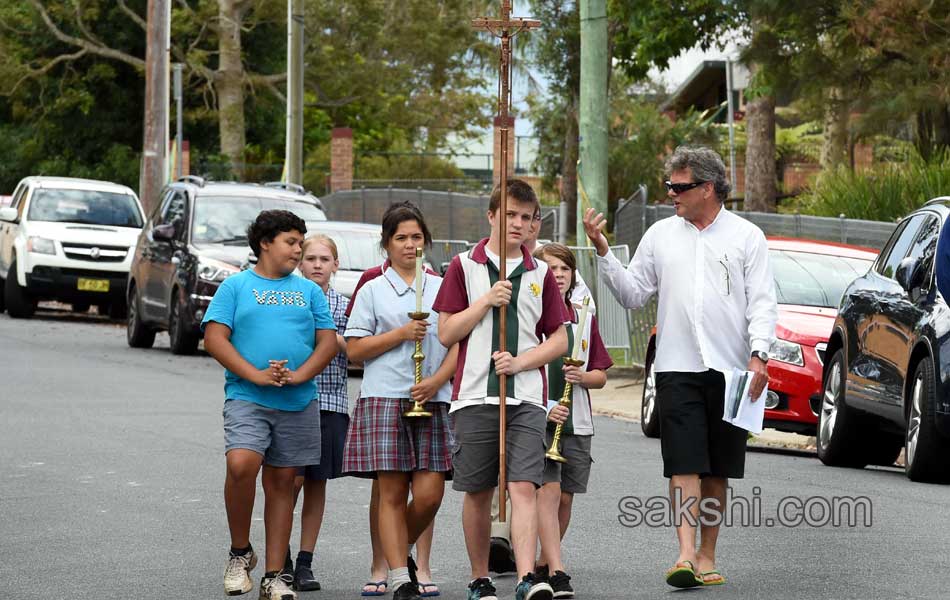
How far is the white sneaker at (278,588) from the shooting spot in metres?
7.04

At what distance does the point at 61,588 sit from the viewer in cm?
765

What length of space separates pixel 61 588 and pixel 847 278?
8421 mm

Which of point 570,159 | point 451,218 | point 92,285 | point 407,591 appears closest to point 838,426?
point 407,591

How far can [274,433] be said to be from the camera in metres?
7.28

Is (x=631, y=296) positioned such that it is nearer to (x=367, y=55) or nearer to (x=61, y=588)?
(x=61, y=588)

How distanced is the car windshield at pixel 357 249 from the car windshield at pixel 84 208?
7.15 metres

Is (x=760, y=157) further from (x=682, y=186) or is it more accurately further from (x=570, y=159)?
(x=682, y=186)

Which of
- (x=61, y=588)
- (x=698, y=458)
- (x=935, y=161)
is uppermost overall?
(x=935, y=161)

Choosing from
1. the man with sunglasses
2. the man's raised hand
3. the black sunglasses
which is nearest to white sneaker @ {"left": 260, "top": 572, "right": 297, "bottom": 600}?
the man with sunglasses

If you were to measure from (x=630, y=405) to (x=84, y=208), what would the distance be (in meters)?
11.5

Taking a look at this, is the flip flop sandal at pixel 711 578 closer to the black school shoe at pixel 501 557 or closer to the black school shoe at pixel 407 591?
the black school shoe at pixel 501 557

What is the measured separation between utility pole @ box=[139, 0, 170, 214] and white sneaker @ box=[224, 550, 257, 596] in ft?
85.3

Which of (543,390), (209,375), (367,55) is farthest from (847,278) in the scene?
(367,55)

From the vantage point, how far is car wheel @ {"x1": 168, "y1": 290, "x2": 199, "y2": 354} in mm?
19938
